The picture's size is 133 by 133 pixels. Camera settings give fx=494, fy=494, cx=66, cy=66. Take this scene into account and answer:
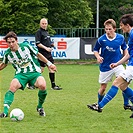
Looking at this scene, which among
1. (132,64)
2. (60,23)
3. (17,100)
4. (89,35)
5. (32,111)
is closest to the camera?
(132,64)

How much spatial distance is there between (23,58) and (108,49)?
1809 mm

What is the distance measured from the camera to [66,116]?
8648 mm

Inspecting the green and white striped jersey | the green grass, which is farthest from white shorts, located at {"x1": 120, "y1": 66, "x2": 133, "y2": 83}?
the green and white striped jersey

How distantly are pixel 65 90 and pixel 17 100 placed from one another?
2.53 metres

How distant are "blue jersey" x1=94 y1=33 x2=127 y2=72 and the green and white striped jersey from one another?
4.89 ft

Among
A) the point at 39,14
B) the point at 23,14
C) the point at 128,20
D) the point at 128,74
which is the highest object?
the point at 128,20

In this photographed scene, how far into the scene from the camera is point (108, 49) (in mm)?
9477

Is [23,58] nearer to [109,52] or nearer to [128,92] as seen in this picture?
[109,52]

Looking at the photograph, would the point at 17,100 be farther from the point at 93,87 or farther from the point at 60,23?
the point at 60,23

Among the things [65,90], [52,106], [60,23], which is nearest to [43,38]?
[65,90]

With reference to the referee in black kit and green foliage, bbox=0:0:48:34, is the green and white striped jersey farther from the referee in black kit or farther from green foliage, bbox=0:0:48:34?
green foliage, bbox=0:0:48:34

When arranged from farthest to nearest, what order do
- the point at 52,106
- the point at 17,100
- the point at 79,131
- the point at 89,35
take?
the point at 89,35 < the point at 17,100 < the point at 52,106 < the point at 79,131

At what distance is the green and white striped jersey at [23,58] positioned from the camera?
8.55 m

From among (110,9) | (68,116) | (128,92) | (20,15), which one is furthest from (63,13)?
(68,116)
